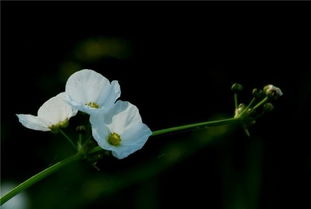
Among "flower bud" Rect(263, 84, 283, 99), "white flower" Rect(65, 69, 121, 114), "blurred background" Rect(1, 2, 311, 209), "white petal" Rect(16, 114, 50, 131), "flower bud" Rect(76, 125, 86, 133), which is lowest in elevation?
"blurred background" Rect(1, 2, 311, 209)

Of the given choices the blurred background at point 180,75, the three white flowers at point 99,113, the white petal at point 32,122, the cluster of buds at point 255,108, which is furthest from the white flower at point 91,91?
the blurred background at point 180,75

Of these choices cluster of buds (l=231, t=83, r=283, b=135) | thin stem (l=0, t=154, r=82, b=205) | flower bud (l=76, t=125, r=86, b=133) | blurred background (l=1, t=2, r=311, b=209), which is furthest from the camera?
blurred background (l=1, t=2, r=311, b=209)

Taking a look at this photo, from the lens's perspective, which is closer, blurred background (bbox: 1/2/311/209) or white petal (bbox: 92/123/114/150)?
white petal (bbox: 92/123/114/150)

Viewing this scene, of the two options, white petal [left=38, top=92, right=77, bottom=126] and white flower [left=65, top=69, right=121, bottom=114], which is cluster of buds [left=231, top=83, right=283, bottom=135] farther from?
white petal [left=38, top=92, right=77, bottom=126]

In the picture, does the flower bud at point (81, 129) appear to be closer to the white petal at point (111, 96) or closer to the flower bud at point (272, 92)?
the white petal at point (111, 96)

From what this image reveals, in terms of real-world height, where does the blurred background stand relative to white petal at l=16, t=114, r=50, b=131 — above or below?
below

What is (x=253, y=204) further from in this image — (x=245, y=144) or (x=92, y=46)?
(x=92, y=46)

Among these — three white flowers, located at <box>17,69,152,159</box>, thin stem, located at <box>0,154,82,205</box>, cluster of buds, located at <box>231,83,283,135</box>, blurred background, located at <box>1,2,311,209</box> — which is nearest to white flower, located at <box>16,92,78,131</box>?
three white flowers, located at <box>17,69,152,159</box>
